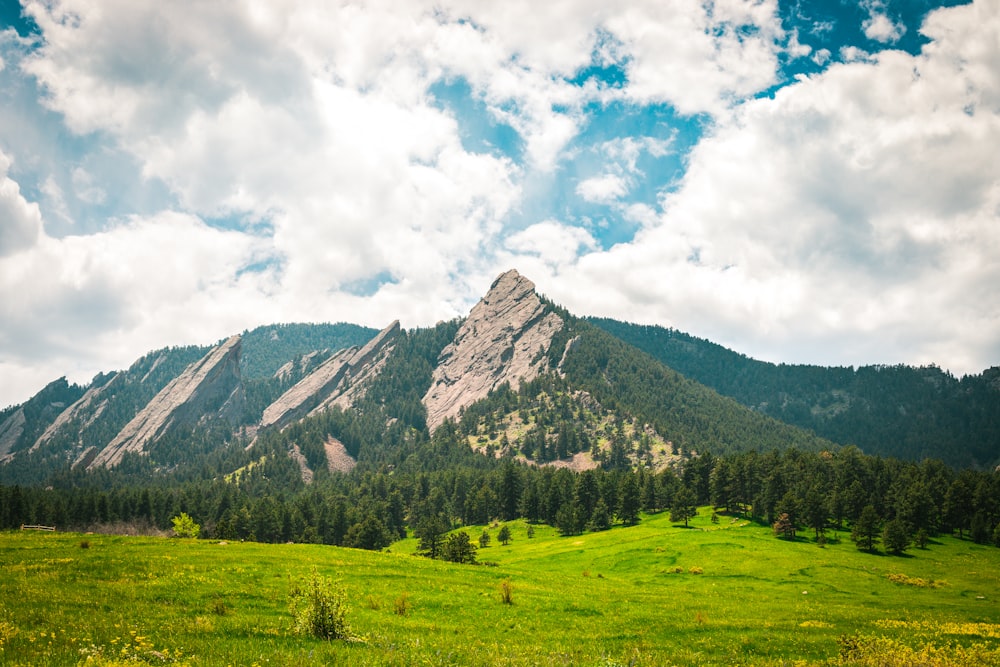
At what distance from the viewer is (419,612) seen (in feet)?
96.4

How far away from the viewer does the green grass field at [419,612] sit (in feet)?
56.0

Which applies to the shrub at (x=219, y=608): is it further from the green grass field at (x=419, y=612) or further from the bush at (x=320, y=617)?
the bush at (x=320, y=617)

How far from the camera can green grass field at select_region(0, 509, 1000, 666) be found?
17.1 meters

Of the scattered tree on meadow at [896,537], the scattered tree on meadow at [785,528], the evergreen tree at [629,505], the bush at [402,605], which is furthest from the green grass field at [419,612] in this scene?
the evergreen tree at [629,505]

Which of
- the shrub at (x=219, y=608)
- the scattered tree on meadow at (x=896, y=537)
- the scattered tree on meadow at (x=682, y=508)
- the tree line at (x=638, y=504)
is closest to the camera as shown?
the shrub at (x=219, y=608)

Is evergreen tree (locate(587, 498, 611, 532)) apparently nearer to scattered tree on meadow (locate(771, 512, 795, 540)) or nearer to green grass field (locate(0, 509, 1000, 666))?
scattered tree on meadow (locate(771, 512, 795, 540))

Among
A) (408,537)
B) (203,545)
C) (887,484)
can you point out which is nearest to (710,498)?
(887,484)

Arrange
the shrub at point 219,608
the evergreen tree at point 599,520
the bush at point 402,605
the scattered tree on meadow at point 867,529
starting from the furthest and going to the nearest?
the evergreen tree at point 599,520
the scattered tree on meadow at point 867,529
the bush at point 402,605
the shrub at point 219,608

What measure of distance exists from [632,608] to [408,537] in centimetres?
13758

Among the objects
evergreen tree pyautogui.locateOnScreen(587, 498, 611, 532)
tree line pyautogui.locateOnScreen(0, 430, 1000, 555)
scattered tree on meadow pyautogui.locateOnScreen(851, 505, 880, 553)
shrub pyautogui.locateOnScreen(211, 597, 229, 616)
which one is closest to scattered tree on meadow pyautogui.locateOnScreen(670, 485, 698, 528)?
tree line pyautogui.locateOnScreen(0, 430, 1000, 555)

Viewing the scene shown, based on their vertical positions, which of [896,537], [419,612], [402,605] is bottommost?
[896,537]

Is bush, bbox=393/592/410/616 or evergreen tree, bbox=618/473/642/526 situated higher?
bush, bbox=393/592/410/616

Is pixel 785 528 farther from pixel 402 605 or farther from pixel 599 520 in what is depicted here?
pixel 402 605

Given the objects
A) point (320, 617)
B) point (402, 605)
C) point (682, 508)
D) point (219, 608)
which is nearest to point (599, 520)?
point (682, 508)
